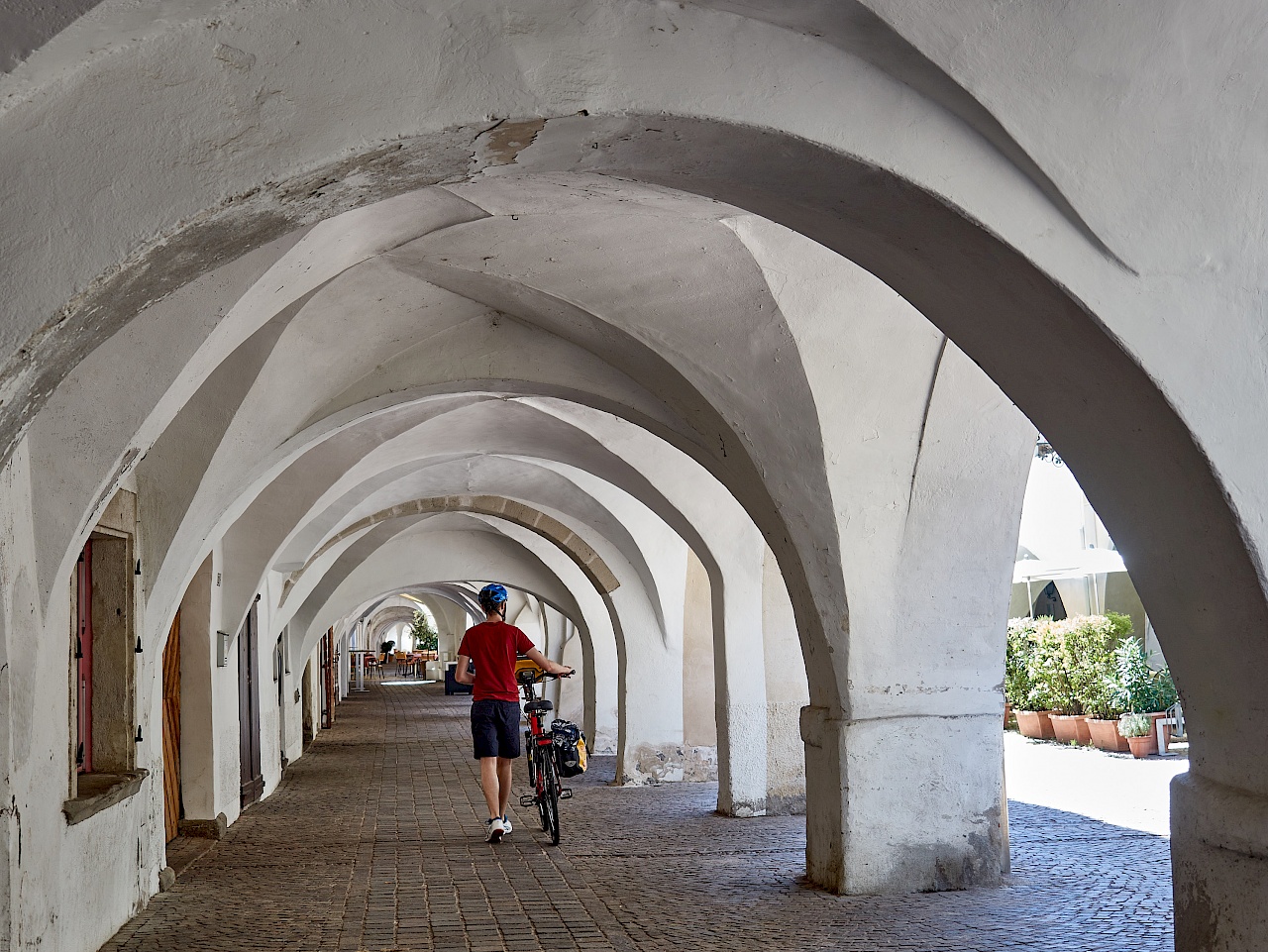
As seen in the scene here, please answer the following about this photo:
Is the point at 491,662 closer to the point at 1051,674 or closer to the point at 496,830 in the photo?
the point at 496,830

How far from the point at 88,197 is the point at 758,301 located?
3722mm

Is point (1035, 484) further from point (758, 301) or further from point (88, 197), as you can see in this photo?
point (88, 197)

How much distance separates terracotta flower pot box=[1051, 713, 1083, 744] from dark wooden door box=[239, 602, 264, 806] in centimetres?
887

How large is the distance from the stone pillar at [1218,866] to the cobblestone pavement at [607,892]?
1.35 meters

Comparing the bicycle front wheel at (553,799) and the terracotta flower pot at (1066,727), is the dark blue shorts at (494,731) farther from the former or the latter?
the terracotta flower pot at (1066,727)

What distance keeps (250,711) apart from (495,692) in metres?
3.69

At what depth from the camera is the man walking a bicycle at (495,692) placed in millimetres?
8031

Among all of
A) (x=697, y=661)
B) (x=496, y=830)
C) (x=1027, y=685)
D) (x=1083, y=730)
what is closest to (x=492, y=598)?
(x=496, y=830)

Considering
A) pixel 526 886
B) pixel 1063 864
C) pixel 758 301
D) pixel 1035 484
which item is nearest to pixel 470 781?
pixel 526 886

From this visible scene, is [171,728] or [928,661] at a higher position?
[928,661]

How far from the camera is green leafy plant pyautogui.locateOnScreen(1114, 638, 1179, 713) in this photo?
12.8 meters

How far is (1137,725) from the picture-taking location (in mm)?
12523

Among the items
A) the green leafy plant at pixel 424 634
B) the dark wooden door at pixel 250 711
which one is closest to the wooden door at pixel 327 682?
the dark wooden door at pixel 250 711

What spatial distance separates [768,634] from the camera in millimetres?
9922
